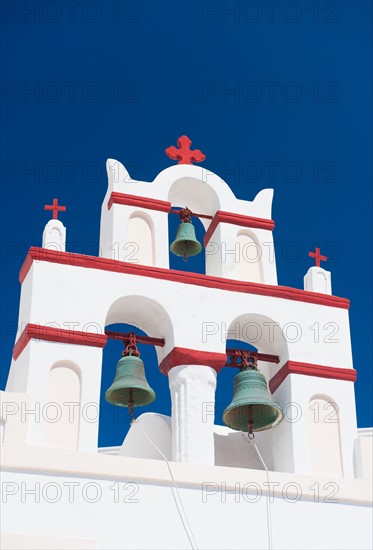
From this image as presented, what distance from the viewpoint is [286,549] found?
8.83m

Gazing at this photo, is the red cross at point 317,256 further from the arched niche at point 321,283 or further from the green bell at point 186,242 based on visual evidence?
the green bell at point 186,242

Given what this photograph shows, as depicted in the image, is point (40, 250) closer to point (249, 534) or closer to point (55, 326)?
point (55, 326)

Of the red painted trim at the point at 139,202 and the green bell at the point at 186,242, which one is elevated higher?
the red painted trim at the point at 139,202

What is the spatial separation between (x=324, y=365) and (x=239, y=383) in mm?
923

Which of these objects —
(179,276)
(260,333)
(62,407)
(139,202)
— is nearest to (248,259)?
(260,333)

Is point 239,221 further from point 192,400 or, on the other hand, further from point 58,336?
point 58,336

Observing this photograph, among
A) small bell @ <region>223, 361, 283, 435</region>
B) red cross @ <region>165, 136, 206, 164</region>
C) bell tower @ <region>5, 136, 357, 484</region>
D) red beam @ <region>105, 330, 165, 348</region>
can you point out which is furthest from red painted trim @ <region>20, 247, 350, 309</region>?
red cross @ <region>165, 136, 206, 164</region>

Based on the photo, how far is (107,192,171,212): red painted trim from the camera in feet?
35.1

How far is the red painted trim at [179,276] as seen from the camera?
386 inches

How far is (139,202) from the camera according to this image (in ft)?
35.4

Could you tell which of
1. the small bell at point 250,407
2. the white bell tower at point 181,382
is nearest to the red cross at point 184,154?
the white bell tower at point 181,382

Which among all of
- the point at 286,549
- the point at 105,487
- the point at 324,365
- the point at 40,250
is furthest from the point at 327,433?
the point at 40,250

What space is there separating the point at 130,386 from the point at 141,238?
173cm

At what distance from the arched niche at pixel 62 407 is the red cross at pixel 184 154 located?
9.91 feet
